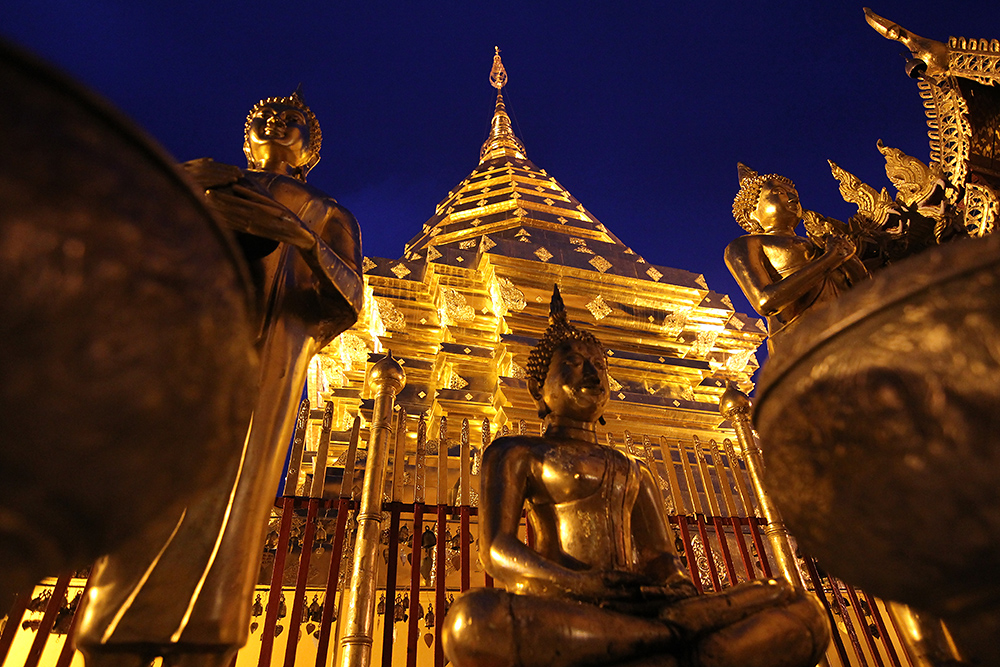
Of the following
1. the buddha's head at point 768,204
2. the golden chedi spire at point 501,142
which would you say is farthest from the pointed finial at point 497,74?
the buddha's head at point 768,204

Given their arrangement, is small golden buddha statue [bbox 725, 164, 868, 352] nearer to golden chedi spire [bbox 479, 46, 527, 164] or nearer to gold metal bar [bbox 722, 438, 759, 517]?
gold metal bar [bbox 722, 438, 759, 517]

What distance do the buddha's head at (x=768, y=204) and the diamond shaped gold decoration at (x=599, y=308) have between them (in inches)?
141

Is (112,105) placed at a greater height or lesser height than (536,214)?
lesser

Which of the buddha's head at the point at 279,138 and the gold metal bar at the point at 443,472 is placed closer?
the buddha's head at the point at 279,138

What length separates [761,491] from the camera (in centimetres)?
317

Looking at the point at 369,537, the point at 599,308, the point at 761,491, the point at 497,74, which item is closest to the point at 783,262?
the point at 761,491

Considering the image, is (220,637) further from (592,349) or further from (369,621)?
(592,349)

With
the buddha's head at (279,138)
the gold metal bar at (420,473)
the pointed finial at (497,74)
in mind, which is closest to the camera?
the buddha's head at (279,138)

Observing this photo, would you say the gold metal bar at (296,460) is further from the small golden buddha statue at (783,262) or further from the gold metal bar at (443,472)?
the small golden buddha statue at (783,262)

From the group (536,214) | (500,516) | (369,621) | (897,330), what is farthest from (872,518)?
(536,214)

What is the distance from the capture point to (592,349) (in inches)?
95.0


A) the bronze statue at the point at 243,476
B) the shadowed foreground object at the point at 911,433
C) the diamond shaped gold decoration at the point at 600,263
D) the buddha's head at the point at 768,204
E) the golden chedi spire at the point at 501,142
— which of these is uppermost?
the golden chedi spire at the point at 501,142

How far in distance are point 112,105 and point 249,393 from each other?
0.28 metres

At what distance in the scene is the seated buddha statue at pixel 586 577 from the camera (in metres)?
1.48
